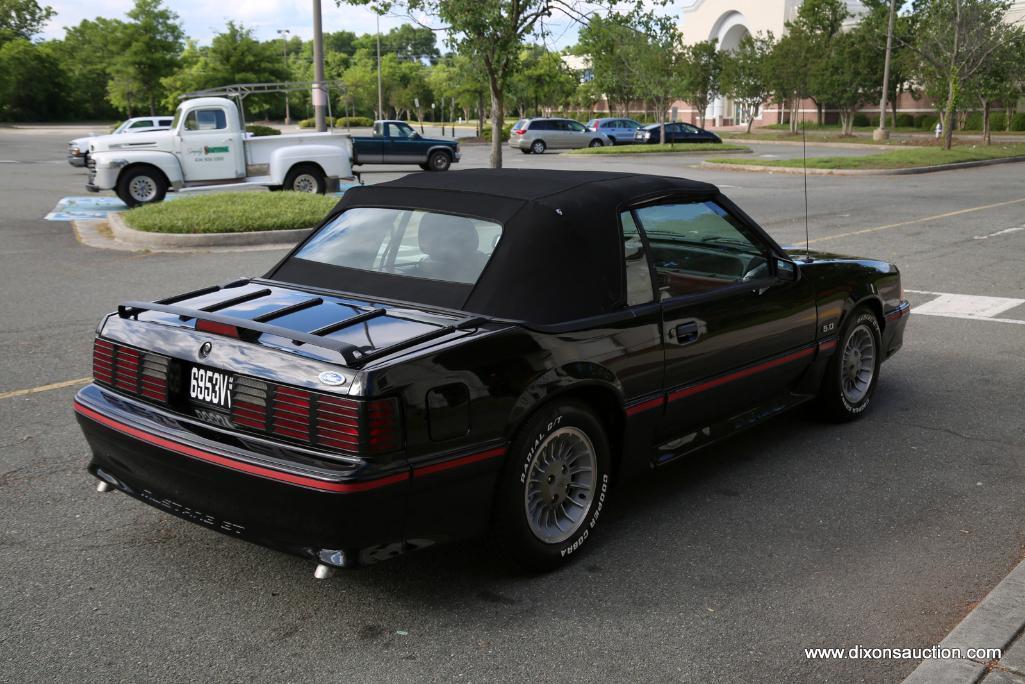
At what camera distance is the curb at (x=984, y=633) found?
321 cm

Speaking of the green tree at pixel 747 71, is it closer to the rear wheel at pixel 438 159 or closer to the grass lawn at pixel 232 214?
the rear wheel at pixel 438 159

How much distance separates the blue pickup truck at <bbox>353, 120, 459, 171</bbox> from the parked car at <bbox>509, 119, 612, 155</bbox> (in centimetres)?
1198

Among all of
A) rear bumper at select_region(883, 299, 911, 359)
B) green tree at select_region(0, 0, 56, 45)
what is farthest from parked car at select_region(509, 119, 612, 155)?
green tree at select_region(0, 0, 56, 45)

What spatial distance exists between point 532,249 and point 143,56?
61.5 meters

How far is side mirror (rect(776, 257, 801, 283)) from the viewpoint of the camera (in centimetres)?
519

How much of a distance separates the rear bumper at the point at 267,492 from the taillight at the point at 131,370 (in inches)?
3.5

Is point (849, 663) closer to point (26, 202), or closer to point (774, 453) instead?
point (774, 453)

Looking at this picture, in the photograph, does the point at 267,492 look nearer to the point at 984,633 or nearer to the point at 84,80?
the point at 984,633

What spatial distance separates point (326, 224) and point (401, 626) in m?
2.14

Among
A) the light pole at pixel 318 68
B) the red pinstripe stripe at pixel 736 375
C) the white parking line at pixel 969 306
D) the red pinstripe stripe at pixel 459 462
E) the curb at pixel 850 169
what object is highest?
the light pole at pixel 318 68

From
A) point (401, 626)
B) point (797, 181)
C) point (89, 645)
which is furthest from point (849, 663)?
point (797, 181)

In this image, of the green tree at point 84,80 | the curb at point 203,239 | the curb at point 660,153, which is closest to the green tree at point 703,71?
the curb at point 660,153

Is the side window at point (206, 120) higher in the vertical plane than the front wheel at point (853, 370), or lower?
higher

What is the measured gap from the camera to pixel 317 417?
3.38 metres
